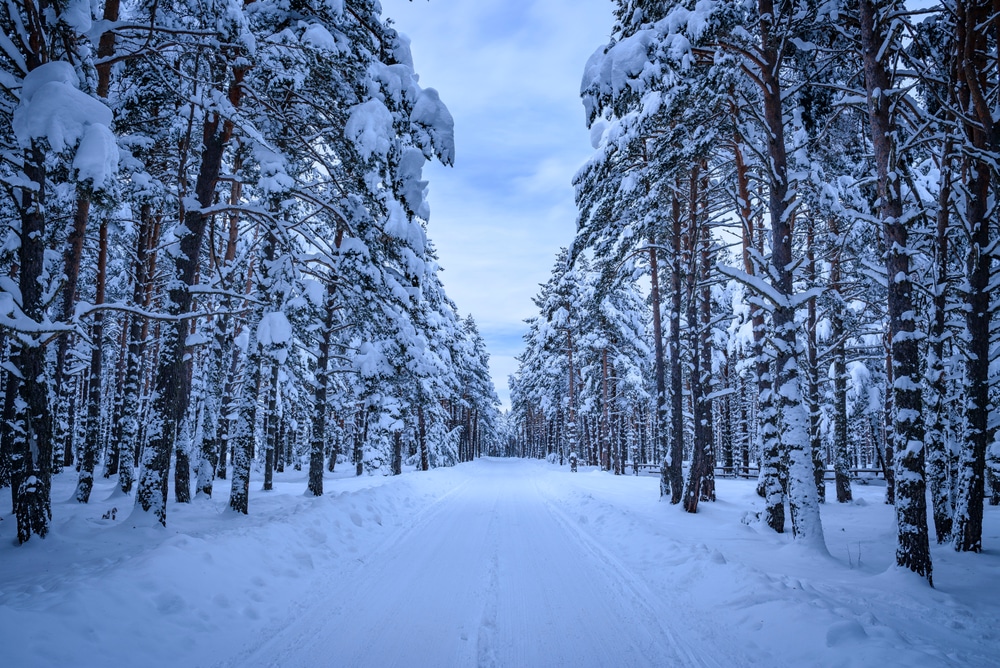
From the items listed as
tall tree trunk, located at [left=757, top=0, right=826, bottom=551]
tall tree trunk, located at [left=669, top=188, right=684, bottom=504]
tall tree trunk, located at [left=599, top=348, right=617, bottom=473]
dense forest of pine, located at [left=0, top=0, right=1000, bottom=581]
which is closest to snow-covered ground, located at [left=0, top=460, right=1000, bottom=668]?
tall tree trunk, located at [left=757, top=0, right=826, bottom=551]

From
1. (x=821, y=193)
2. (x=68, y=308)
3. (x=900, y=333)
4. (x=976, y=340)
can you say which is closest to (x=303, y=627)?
(x=900, y=333)

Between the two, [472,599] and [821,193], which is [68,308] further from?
[821,193]

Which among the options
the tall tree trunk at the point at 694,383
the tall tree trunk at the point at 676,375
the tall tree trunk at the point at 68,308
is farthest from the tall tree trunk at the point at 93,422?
the tall tree trunk at the point at 676,375

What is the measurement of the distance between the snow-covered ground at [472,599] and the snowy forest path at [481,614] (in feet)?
0.09

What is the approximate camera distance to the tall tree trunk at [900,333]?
20.7 feet

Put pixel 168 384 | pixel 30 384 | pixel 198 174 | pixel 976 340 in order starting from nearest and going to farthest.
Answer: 1. pixel 30 384
2. pixel 976 340
3. pixel 168 384
4. pixel 198 174

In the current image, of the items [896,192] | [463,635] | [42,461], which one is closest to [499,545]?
[463,635]

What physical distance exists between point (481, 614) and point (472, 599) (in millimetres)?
502

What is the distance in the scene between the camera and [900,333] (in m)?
6.61

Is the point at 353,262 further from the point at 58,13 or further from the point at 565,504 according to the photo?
the point at 565,504

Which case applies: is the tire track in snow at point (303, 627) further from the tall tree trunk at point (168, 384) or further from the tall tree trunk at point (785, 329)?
the tall tree trunk at point (785, 329)

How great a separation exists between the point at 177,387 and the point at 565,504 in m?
11.0

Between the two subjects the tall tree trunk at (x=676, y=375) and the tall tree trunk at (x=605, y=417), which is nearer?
the tall tree trunk at (x=676, y=375)

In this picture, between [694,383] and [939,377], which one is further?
[694,383]
